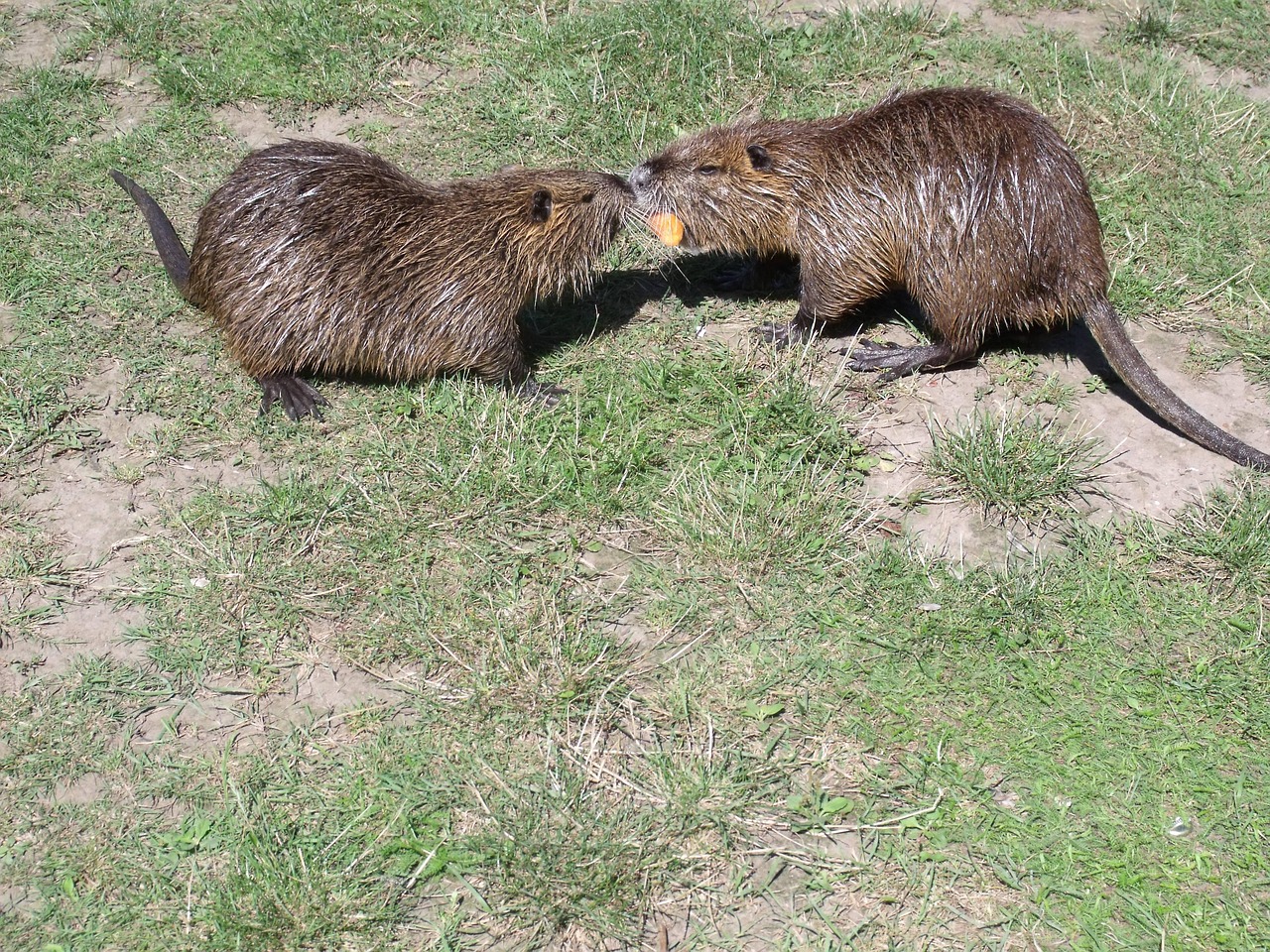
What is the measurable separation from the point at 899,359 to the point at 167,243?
278cm

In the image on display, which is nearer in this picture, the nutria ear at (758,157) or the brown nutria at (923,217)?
the brown nutria at (923,217)

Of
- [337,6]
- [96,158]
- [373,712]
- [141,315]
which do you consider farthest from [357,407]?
[337,6]

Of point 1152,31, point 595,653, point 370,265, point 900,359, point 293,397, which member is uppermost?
point 370,265

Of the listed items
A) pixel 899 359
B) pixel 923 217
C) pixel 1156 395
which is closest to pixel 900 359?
pixel 899 359

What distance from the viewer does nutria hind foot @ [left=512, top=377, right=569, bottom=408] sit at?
158 inches

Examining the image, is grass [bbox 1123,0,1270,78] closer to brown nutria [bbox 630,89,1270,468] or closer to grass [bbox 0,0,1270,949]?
grass [bbox 0,0,1270,949]

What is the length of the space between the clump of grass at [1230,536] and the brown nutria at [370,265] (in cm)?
220

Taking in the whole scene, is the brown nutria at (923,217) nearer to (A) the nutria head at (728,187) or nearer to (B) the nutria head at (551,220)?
(A) the nutria head at (728,187)

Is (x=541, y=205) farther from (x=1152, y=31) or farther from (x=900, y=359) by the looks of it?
(x=1152, y=31)

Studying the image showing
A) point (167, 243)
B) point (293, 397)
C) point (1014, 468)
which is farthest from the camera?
point (167, 243)

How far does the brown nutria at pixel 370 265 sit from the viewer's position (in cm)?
372

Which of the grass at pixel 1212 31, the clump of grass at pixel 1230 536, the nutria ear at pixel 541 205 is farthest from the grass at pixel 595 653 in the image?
the grass at pixel 1212 31

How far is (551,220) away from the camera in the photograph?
3969 mm

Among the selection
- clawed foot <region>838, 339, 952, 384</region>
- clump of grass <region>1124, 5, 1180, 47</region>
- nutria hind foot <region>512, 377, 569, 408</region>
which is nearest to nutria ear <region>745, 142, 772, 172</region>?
clawed foot <region>838, 339, 952, 384</region>
